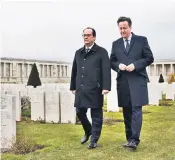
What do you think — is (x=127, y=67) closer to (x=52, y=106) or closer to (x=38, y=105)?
(x=52, y=106)

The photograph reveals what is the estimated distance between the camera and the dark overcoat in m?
5.89

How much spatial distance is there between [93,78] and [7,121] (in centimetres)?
139

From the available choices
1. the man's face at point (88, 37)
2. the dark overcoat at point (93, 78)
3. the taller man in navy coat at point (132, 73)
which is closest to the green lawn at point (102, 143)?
the taller man in navy coat at point (132, 73)

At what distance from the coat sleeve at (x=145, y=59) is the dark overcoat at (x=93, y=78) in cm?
42

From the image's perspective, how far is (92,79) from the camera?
592cm

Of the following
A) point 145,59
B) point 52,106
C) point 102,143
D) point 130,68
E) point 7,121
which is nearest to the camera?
point 130,68

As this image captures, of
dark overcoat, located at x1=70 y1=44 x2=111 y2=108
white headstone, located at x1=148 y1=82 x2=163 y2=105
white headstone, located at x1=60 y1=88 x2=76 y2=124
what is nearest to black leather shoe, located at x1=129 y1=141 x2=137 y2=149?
dark overcoat, located at x1=70 y1=44 x2=111 y2=108

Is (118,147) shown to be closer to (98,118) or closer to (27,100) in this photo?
(98,118)

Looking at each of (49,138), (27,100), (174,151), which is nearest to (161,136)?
(174,151)

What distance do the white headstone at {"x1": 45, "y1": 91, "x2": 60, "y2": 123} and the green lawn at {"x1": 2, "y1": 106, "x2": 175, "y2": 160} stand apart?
1.36 feet

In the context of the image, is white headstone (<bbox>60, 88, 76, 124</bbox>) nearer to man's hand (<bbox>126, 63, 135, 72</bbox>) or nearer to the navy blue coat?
the navy blue coat

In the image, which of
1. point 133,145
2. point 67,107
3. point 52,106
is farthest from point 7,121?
point 52,106

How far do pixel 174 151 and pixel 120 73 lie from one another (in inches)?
52.5

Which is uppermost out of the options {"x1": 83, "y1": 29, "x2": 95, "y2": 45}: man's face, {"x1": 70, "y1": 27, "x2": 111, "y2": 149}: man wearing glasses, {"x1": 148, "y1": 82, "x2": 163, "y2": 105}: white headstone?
{"x1": 83, "y1": 29, "x2": 95, "y2": 45}: man's face
